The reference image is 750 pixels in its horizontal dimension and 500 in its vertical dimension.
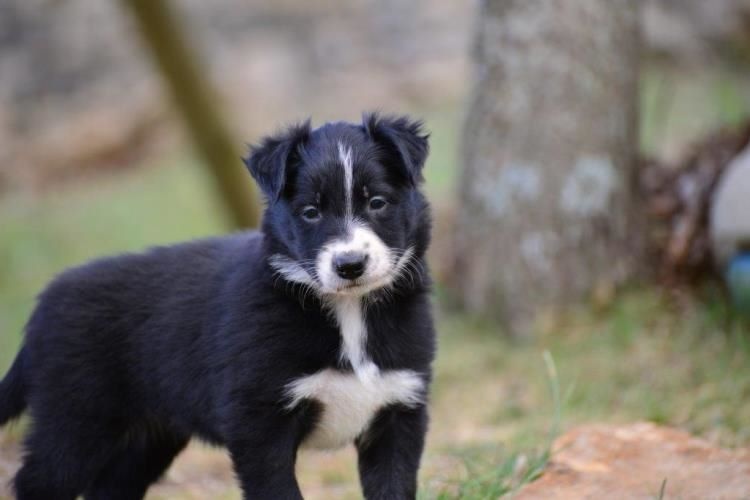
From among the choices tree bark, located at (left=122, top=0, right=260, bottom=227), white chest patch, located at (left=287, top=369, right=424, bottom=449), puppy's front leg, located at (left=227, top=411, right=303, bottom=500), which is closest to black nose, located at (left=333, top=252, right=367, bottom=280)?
white chest patch, located at (left=287, top=369, right=424, bottom=449)

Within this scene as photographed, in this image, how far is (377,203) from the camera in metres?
3.51

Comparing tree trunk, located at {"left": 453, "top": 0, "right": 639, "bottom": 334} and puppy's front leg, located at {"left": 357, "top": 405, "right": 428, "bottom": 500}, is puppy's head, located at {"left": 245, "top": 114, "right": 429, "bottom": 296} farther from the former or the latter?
tree trunk, located at {"left": 453, "top": 0, "right": 639, "bottom": 334}

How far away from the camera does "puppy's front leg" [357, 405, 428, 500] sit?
3.52m

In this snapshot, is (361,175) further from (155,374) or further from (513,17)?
(513,17)

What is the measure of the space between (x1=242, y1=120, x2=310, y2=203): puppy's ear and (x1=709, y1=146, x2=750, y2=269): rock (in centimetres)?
296

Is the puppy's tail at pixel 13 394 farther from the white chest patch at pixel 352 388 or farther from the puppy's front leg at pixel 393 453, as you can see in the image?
the puppy's front leg at pixel 393 453

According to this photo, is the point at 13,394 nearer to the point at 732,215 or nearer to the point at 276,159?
the point at 276,159

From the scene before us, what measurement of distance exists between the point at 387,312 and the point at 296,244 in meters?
0.42

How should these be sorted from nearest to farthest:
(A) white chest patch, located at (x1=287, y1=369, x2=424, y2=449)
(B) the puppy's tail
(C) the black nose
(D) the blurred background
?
(C) the black nose, (A) white chest patch, located at (x1=287, y1=369, x2=424, y2=449), (B) the puppy's tail, (D) the blurred background

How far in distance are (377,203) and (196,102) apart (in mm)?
5595

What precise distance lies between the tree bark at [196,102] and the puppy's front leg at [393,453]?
5658mm

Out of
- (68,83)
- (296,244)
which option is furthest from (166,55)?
(68,83)

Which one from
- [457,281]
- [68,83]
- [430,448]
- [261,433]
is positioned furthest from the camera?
[68,83]

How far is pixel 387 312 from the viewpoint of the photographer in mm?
3604
